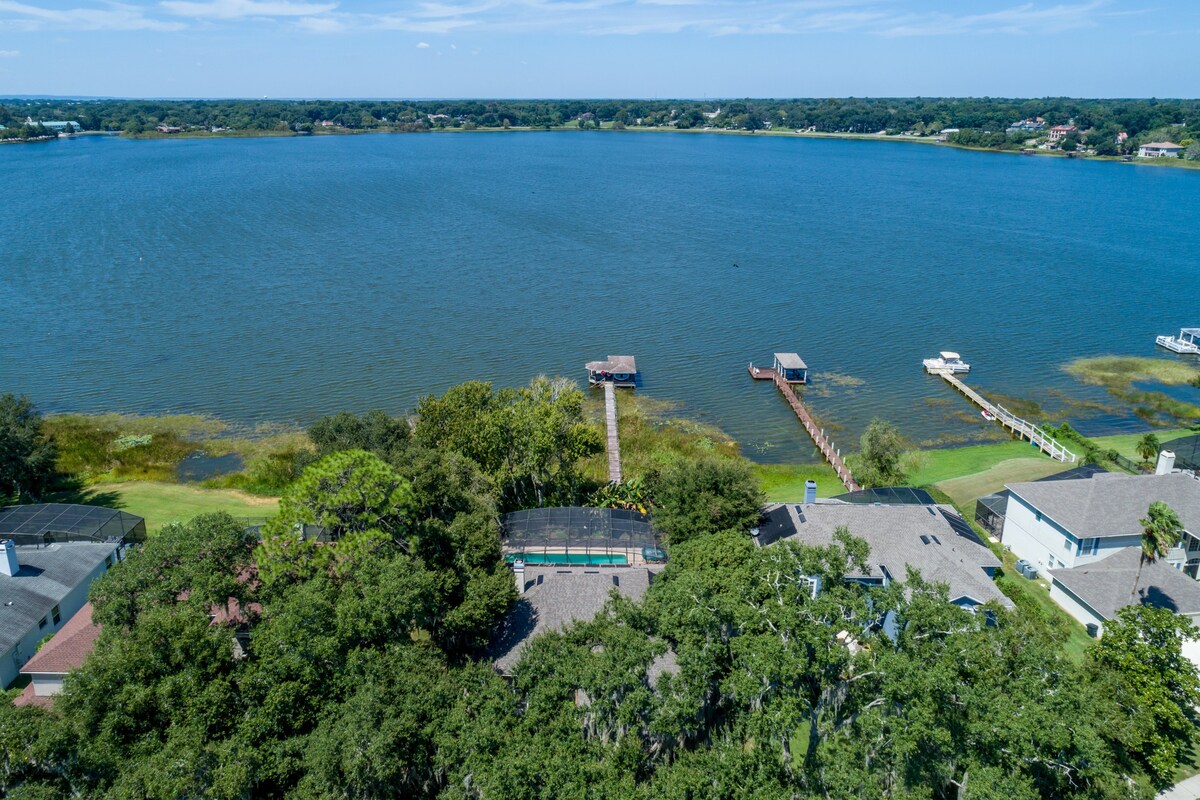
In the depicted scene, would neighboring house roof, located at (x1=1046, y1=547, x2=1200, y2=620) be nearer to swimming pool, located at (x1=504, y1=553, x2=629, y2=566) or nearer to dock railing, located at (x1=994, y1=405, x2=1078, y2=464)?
dock railing, located at (x1=994, y1=405, x2=1078, y2=464)

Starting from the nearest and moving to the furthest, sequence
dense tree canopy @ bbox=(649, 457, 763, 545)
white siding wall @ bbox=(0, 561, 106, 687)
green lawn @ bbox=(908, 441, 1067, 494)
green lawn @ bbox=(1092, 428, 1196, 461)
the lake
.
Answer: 1. white siding wall @ bbox=(0, 561, 106, 687)
2. dense tree canopy @ bbox=(649, 457, 763, 545)
3. green lawn @ bbox=(908, 441, 1067, 494)
4. green lawn @ bbox=(1092, 428, 1196, 461)
5. the lake

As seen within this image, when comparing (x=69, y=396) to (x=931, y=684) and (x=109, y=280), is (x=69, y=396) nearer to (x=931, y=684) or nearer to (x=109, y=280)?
(x=109, y=280)

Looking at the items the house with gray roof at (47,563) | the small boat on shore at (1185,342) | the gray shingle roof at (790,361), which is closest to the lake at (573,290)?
the gray shingle roof at (790,361)

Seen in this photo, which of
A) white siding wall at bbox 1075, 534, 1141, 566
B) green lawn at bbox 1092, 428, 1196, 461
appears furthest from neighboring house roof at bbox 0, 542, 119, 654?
green lawn at bbox 1092, 428, 1196, 461

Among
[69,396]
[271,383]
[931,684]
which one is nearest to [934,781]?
[931,684]

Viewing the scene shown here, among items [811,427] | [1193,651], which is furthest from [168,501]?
[1193,651]

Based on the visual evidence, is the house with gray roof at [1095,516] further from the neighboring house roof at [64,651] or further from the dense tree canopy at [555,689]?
the neighboring house roof at [64,651]
